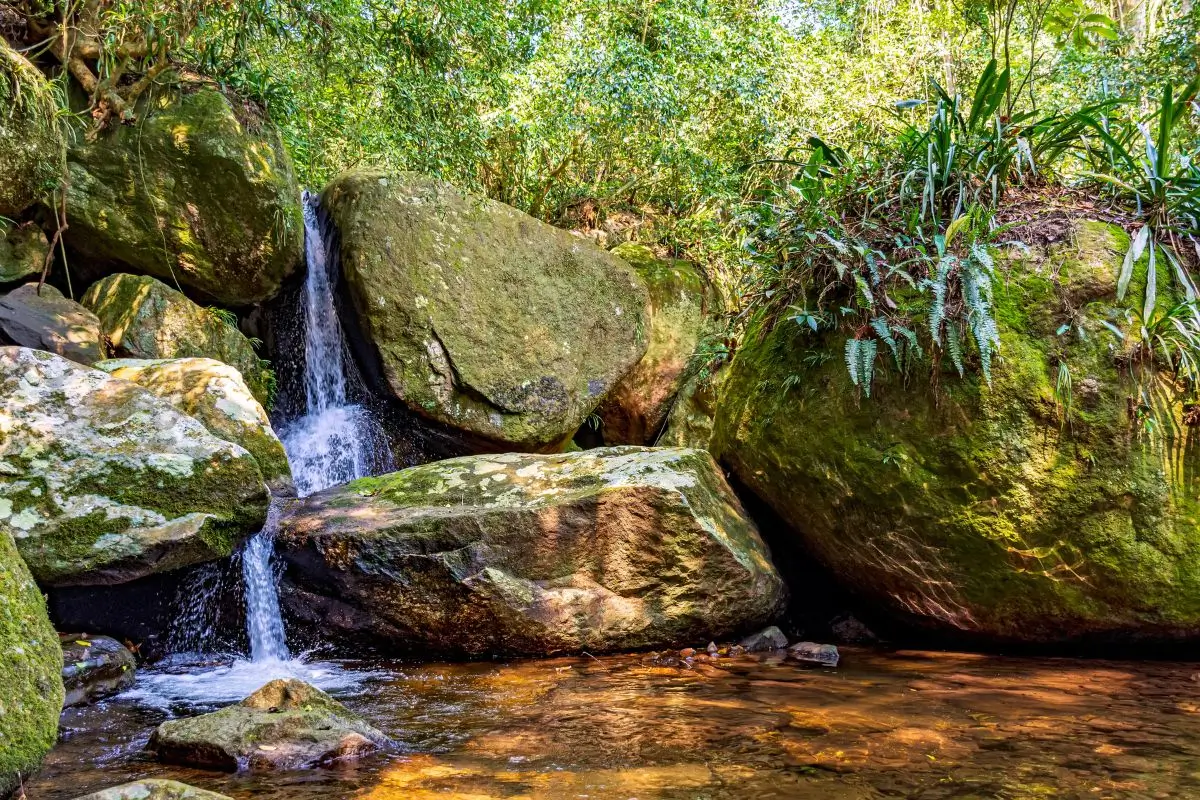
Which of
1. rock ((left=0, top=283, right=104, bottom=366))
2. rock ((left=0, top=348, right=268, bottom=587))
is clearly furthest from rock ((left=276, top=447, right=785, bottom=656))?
rock ((left=0, top=283, right=104, bottom=366))

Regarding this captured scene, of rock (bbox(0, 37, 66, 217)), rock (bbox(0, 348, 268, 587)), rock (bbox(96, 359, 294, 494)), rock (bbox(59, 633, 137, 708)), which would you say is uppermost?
rock (bbox(0, 37, 66, 217))

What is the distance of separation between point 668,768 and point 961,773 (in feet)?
3.38

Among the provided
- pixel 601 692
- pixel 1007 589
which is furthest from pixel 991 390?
pixel 601 692

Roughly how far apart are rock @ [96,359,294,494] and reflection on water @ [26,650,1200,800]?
177 cm

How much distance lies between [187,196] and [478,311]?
2848mm

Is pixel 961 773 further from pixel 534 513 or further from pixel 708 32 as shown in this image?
pixel 708 32

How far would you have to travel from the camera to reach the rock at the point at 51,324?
20.4ft

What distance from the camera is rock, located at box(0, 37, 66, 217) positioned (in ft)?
20.4

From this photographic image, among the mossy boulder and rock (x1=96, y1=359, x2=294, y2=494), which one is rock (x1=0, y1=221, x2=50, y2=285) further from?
the mossy boulder

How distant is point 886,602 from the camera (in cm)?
532

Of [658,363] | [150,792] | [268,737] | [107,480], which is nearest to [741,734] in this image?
[268,737]

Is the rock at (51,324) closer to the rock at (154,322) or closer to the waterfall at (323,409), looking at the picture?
the rock at (154,322)

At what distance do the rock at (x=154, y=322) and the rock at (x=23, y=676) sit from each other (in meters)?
4.58

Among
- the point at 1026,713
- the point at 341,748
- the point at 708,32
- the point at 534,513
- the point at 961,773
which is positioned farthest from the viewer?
the point at 708,32
